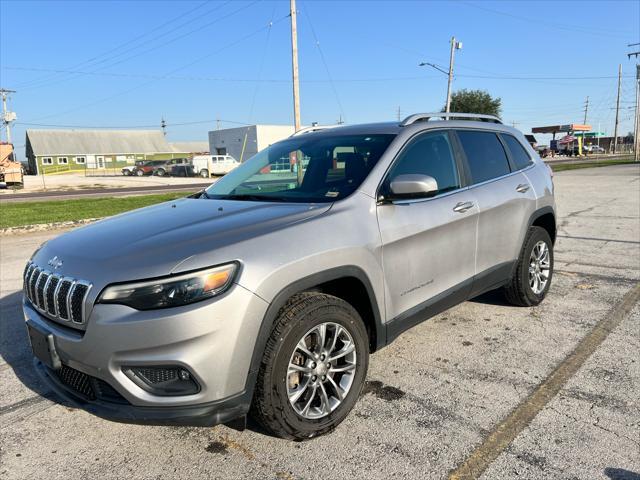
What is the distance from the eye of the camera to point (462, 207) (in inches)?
152

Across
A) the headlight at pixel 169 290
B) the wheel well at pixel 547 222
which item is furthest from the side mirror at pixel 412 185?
the wheel well at pixel 547 222

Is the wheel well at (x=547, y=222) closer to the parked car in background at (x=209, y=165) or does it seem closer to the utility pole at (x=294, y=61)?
the utility pole at (x=294, y=61)

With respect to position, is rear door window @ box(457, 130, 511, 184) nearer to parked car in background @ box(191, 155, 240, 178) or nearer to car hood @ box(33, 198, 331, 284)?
car hood @ box(33, 198, 331, 284)

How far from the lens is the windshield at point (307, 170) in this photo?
345 centimetres

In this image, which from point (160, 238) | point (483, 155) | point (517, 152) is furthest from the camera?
point (517, 152)

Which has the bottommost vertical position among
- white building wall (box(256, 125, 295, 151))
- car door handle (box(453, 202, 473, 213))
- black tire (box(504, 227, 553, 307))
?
black tire (box(504, 227, 553, 307))

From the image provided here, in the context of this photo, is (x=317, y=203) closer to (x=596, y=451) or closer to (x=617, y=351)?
(x=596, y=451)

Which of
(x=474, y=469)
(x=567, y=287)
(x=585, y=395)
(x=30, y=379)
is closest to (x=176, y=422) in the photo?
(x=474, y=469)

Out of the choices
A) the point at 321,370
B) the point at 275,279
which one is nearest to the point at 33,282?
the point at 275,279

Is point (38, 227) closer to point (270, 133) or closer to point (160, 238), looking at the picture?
point (160, 238)

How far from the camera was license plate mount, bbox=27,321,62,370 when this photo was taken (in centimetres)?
264

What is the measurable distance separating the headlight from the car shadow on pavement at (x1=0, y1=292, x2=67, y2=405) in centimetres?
110

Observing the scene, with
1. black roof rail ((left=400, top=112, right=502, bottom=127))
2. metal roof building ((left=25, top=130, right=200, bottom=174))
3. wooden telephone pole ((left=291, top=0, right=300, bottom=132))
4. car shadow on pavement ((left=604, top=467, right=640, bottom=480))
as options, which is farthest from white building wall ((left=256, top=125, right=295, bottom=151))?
car shadow on pavement ((left=604, top=467, right=640, bottom=480))

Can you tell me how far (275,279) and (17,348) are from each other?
117 inches
